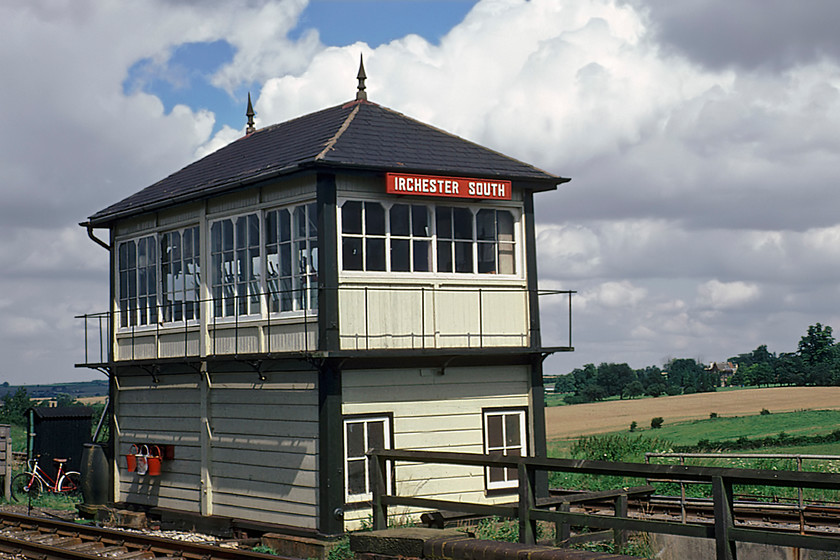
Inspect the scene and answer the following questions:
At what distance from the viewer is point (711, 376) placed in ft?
377

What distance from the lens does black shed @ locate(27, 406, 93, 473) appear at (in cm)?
2612

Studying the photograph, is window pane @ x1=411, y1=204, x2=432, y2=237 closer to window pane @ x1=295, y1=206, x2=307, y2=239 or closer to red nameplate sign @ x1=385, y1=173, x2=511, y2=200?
red nameplate sign @ x1=385, y1=173, x2=511, y2=200

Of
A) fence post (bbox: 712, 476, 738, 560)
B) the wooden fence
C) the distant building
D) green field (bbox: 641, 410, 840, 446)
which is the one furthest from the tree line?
fence post (bbox: 712, 476, 738, 560)

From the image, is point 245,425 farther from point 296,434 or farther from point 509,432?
point 509,432

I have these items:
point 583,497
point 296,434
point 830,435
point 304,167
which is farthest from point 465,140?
point 830,435

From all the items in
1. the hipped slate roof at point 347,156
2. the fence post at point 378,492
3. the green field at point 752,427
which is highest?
the hipped slate roof at point 347,156

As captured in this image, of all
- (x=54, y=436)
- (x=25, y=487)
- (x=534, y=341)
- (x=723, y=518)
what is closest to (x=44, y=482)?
(x=25, y=487)

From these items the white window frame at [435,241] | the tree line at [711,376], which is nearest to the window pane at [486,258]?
the white window frame at [435,241]

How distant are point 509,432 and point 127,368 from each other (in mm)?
8242

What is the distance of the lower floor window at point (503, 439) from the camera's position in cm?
1631

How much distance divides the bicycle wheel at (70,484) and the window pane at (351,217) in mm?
13026

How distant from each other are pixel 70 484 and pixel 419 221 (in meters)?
14.1

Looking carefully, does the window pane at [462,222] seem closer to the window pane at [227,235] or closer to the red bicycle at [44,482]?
the window pane at [227,235]

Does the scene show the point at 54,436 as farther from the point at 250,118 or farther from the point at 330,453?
the point at 330,453
